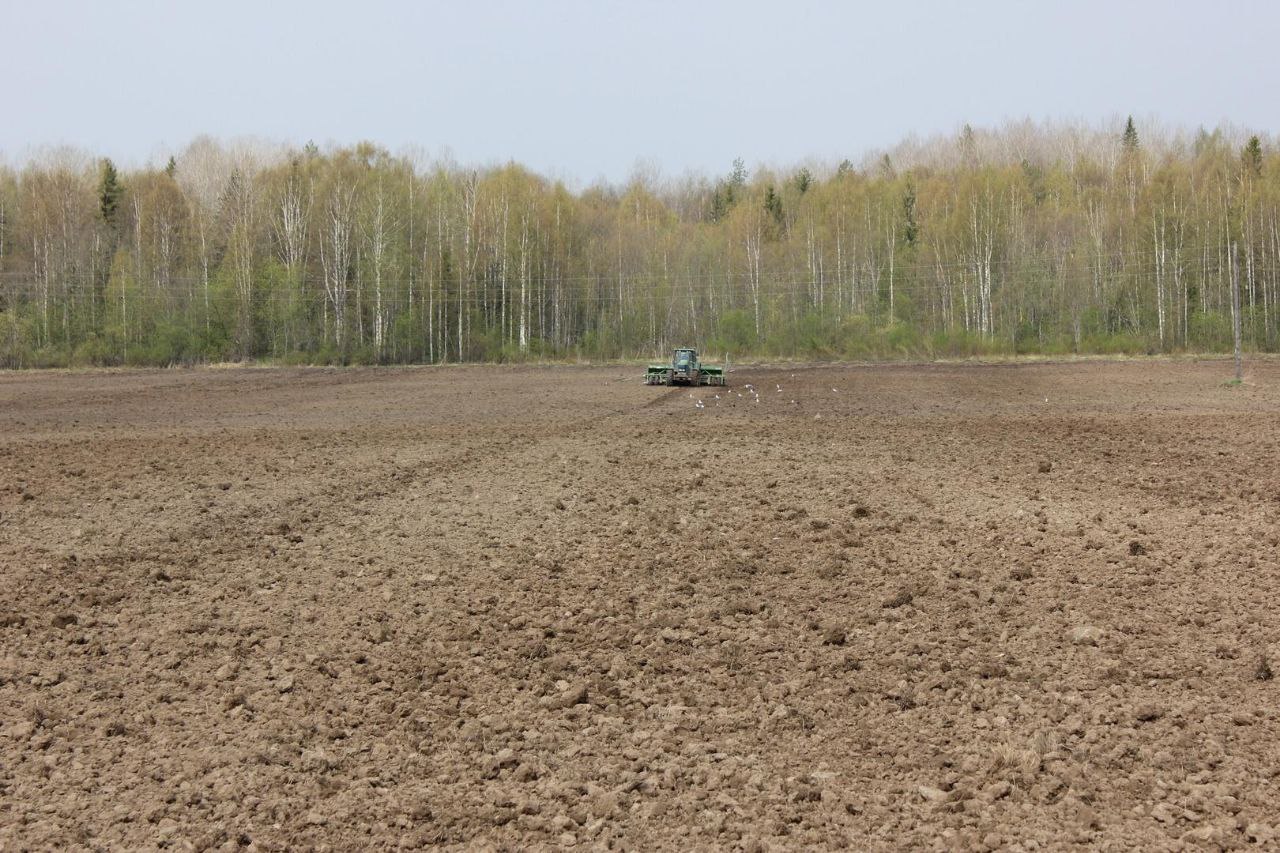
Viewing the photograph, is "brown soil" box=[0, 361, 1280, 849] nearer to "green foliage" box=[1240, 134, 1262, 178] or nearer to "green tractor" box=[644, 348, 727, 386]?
"green tractor" box=[644, 348, 727, 386]

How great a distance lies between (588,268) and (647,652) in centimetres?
7037

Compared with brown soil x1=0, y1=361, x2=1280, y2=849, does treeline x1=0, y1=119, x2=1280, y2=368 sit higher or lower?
higher

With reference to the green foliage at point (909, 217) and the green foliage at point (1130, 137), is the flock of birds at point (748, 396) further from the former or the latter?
the green foliage at point (1130, 137)

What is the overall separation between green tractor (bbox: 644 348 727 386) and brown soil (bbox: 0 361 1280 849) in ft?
69.7

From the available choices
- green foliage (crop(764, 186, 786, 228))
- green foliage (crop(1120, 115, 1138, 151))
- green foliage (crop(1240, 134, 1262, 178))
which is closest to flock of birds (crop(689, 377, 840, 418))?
green foliage (crop(764, 186, 786, 228))

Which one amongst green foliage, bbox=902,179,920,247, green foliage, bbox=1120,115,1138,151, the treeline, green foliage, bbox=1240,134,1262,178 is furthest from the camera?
green foliage, bbox=1120,115,1138,151

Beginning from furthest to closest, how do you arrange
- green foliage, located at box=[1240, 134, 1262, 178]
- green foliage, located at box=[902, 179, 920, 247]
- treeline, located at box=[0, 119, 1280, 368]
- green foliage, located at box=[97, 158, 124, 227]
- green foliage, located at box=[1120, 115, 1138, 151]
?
green foliage, located at box=[1120, 115, 1138, 151] < green foliage, located at box=[902, 179, 920, 247] < green foliage, located at box=[1240, 134, 1262, 178] < green foliage, located at box=[97, 158, 124, 227] < treeline, located at box=[0, 119, 1280, 368]

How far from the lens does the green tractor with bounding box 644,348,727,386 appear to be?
36969 mm

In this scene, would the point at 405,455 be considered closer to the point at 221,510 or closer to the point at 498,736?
the point at 221,510

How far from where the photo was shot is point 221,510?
12.1 m

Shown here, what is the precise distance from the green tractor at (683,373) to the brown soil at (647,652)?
69.7 feet

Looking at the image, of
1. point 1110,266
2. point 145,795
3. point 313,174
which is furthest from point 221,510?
point 1110,266

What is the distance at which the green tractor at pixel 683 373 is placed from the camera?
3697cm

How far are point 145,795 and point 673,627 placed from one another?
3587 millimetres
